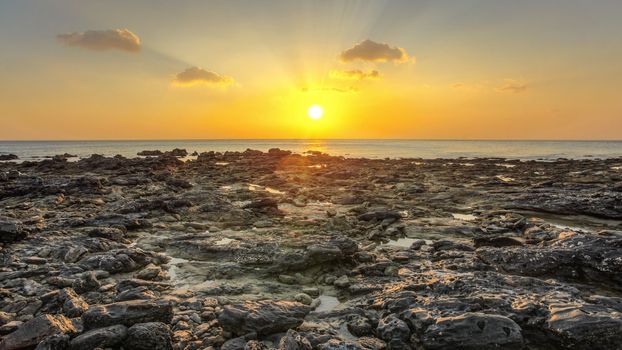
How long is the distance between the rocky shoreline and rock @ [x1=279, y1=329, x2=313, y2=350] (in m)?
0.02

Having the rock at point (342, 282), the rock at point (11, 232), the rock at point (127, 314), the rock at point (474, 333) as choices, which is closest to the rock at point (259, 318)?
the rock at point (127, 314)

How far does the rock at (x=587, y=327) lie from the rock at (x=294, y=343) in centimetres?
344

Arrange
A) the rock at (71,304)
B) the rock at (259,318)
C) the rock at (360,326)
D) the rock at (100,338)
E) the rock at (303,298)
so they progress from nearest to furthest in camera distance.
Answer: the rock at (100,338) → the rock at (259,318) → the rock at (360,326) → the rock at (71,304) → the rock at (303,298)

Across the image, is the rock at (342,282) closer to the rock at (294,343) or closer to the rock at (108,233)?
the rock at (294,343)

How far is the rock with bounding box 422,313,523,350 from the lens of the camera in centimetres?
484

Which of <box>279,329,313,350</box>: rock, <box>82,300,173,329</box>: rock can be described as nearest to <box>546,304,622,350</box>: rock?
<box>279,329,313,350</box>: rock

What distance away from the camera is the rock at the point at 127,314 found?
5281 millimetres

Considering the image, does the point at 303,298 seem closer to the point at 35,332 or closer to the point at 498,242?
the point at 35,332

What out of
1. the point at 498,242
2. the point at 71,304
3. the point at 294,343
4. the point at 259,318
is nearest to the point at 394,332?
the point at 294,343

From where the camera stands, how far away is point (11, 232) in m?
10.0

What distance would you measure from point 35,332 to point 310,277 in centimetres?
506

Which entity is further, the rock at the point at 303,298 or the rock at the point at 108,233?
the rock at the point at 108,233

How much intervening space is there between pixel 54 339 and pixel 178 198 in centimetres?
1330

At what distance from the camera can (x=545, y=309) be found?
5.55 meters
